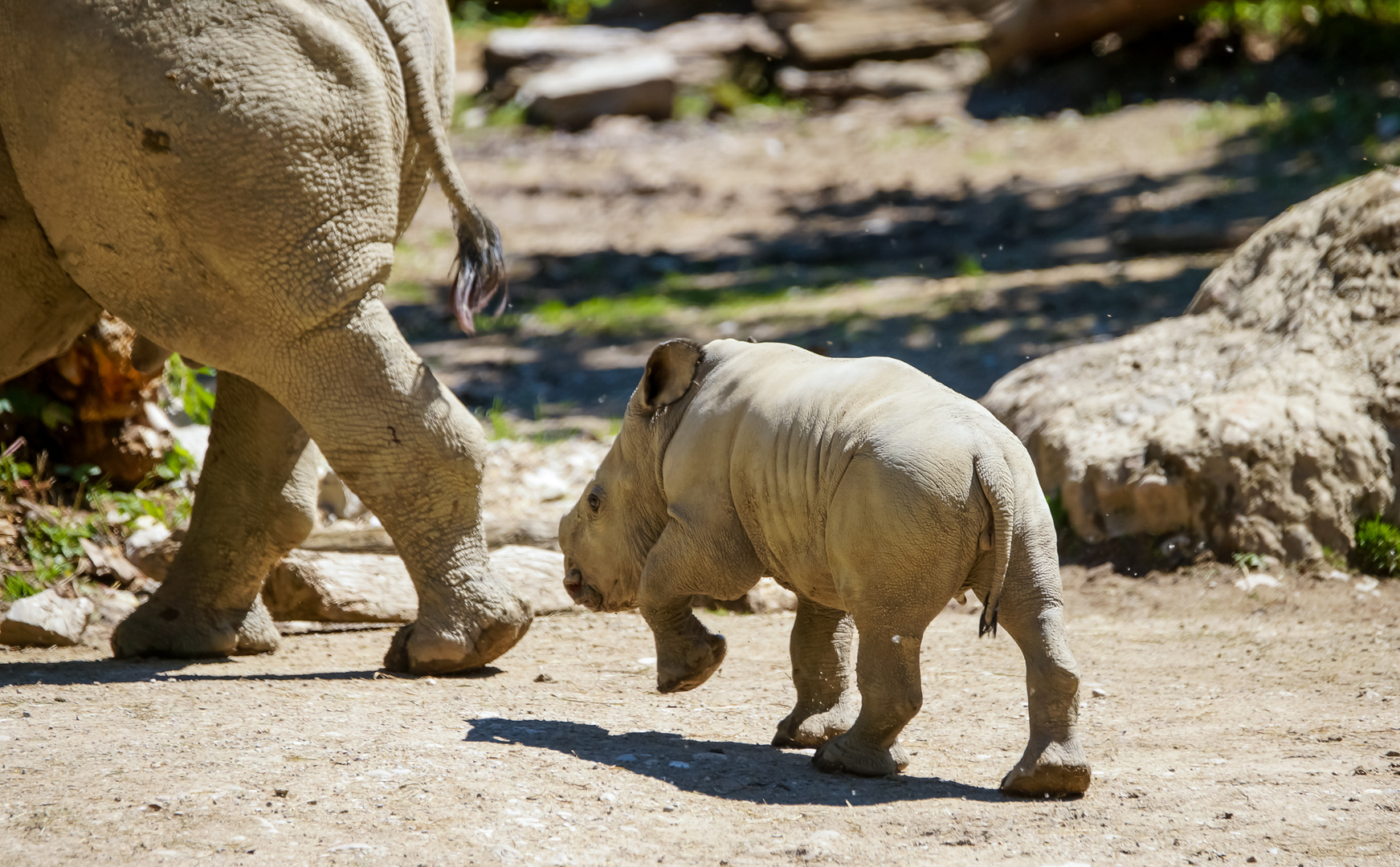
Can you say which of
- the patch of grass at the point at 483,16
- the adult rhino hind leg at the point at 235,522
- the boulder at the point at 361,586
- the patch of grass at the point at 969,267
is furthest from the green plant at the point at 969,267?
the patch of grass at the point at 483,16

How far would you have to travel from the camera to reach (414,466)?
4.65m

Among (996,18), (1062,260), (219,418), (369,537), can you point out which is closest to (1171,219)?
(1062,260)

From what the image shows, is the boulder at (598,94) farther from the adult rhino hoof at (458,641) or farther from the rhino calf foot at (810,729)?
the rhino calf foot at (810,729)

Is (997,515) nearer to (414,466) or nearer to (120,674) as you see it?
(414,466)

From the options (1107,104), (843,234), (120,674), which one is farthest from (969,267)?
(120,674)

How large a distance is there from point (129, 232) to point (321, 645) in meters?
1.79

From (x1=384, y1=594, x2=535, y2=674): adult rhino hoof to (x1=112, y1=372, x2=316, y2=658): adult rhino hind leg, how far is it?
0.69 metres

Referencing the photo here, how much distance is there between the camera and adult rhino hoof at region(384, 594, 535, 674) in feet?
15.6

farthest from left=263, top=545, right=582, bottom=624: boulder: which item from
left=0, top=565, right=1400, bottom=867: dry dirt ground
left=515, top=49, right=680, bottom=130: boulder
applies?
left=515, top=49, right=680, bottom=130: boulder

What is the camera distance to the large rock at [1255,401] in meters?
5.90

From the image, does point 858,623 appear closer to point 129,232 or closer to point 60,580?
point 129,232

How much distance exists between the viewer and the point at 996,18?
645 inches

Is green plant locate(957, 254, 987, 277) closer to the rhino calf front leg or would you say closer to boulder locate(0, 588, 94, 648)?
boulder locate(0, 588, 94, 648)

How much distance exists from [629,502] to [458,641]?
898mm
